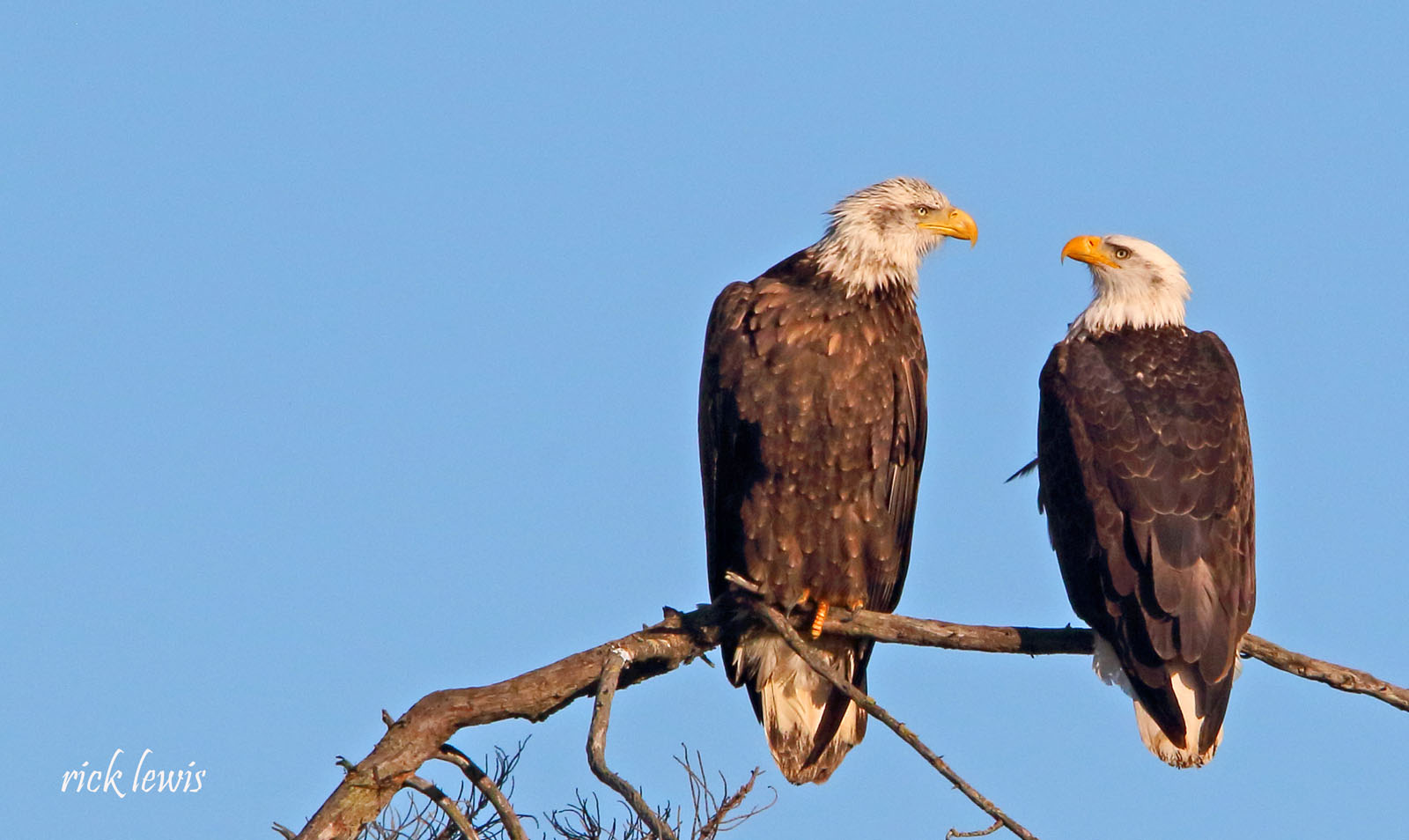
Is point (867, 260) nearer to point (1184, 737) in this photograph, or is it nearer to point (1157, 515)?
point (1157, 515)

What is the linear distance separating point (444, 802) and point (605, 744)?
68 cm

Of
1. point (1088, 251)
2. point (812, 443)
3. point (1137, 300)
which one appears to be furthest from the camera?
point (1088, 251)

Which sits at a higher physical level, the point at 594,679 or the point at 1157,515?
the point at 1157,515

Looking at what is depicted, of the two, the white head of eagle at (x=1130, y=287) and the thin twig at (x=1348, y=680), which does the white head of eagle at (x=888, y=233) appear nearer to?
the white head of eagle at (x=1130, y=287)

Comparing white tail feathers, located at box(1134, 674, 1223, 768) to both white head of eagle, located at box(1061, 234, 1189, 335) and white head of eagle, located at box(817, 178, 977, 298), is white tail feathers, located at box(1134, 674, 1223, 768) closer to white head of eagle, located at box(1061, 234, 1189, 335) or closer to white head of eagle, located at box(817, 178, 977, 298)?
white head of eagle, located at box(1061, 234, 1189, 335)

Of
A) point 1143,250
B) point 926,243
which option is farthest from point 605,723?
point 1143,250

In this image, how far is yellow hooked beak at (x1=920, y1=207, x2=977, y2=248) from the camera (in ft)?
24.0

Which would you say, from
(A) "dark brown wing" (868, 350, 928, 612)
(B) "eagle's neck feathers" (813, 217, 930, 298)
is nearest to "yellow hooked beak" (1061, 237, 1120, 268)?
(B) "eagle's neck feathers" (813, 217, 930, 298)

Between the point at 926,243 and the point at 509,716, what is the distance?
9.86ft

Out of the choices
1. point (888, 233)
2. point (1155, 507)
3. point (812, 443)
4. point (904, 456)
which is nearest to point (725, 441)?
point (812, 443)

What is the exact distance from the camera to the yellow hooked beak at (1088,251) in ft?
25.1

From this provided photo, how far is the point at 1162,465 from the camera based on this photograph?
6473mm

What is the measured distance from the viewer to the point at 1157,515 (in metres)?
6.37

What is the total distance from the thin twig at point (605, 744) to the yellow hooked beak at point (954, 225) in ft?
8.69
